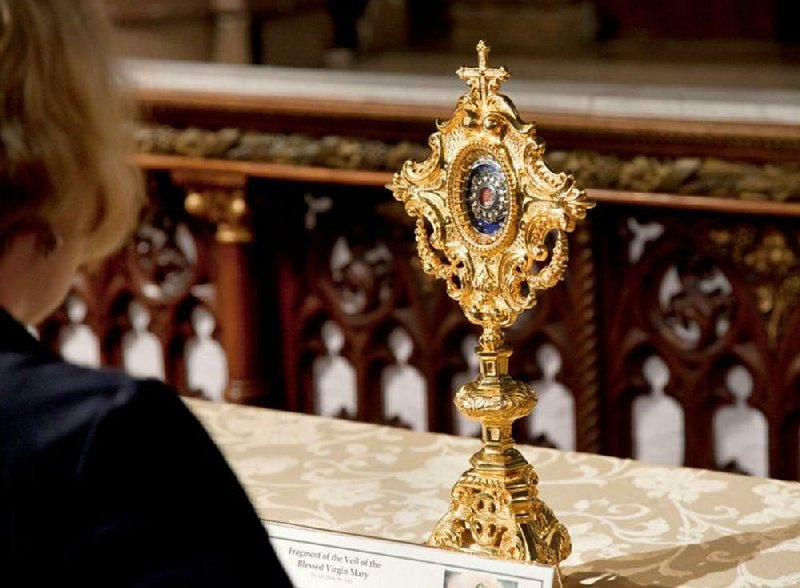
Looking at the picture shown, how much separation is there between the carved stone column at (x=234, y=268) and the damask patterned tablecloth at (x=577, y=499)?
978mm

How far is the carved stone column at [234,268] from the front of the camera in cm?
342

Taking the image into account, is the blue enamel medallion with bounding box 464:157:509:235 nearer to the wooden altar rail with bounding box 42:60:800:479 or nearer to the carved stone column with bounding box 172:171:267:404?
the wooden altar rail with bounding box 42:60:800:479

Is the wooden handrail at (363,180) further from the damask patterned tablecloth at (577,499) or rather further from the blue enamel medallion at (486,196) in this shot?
the blue enamel medallion at (486,196)

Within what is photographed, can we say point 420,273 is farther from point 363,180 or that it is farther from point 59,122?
point 59,122

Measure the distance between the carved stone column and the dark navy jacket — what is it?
2.24 m

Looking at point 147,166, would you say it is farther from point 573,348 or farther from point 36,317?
point 36,317

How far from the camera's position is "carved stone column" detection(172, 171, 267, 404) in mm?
3422

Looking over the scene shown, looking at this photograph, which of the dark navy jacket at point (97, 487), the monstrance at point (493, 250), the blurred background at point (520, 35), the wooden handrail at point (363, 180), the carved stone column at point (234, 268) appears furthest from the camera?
the blurred background at point (520, 35)

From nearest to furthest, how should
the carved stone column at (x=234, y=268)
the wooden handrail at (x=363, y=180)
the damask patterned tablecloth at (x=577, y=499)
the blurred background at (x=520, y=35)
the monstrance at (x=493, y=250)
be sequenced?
the monstrance at (x=493, y=250)
the damask patterned tablecloth at (x=577, y=499)
the wooden handrail at (x=363, y=180)
the carved stone column at (x=234, y=268)
the blurred background at (x=520, y=35)

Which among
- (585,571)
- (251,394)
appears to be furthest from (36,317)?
(251,394)

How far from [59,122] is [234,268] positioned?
2.23m

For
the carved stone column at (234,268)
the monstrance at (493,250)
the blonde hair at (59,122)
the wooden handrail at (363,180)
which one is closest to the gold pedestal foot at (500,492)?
the monstrance at (493,250)

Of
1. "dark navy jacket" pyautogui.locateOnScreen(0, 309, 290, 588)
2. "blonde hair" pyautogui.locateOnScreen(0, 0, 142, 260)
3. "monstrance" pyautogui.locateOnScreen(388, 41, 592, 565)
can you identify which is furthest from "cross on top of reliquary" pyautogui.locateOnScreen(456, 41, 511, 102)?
"dark navy jacket" pyautogui.locateOnScreen(0, 309, 290, 588)

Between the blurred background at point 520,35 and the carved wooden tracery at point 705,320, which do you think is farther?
the blurred background at point 520,35
